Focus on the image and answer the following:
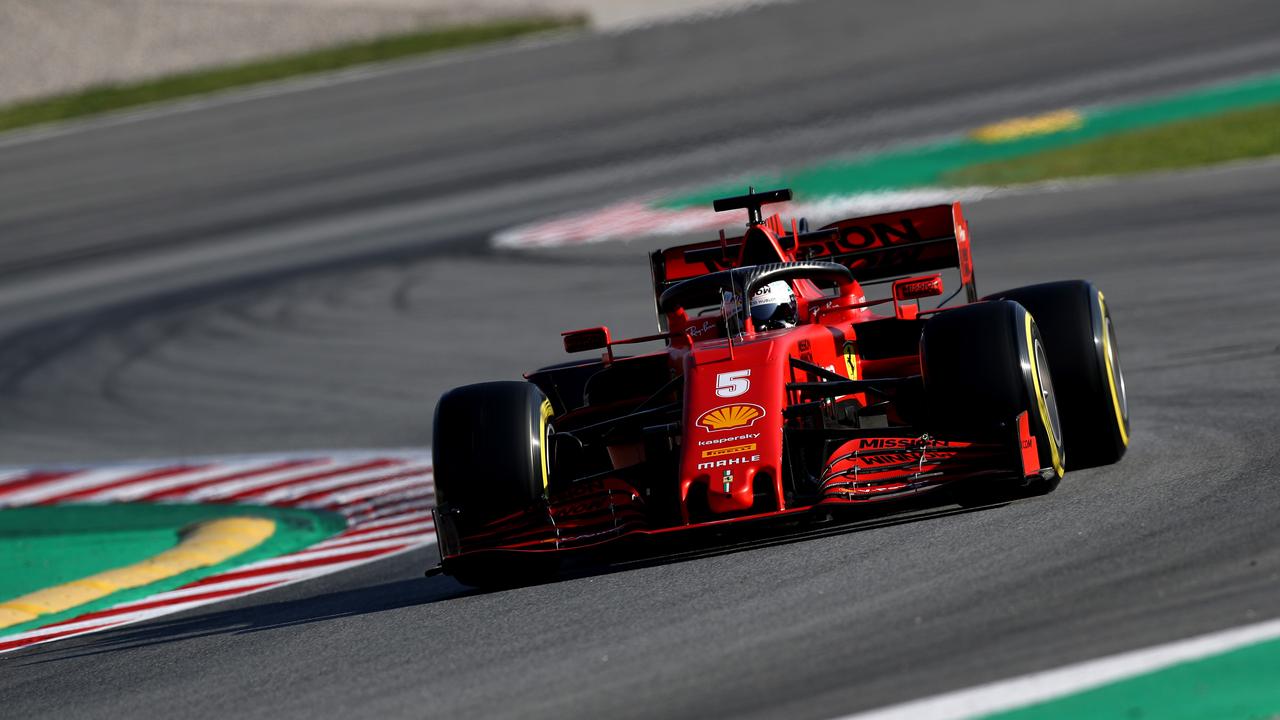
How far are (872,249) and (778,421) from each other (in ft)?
9.19

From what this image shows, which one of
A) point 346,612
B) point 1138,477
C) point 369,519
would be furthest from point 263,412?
point 1138,477

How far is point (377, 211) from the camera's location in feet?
80.0

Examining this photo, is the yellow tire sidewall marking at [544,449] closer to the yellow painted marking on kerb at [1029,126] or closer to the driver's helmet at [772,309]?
the driver's helmet at [772,309]

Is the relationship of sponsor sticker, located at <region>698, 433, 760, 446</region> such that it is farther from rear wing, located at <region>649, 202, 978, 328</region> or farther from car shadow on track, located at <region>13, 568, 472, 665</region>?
rear wing, located at <region>649, 202, 978, 328</region>

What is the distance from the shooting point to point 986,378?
287 inches

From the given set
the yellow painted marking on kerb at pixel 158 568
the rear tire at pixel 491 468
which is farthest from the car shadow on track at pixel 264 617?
the yellow painted marking on kerb at pixel 158 568

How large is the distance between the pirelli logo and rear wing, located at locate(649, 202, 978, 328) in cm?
240

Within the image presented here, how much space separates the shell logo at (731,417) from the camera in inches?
287

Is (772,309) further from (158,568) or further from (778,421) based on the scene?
(158,568)

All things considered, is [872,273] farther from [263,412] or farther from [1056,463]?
[263,412]

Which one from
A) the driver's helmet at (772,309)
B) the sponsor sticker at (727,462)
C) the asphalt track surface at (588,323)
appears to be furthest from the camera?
the driver's helmet at (772,309)

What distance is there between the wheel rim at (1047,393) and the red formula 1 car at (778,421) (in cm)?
2

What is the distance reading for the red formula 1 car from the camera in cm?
719

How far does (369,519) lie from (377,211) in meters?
14.0
